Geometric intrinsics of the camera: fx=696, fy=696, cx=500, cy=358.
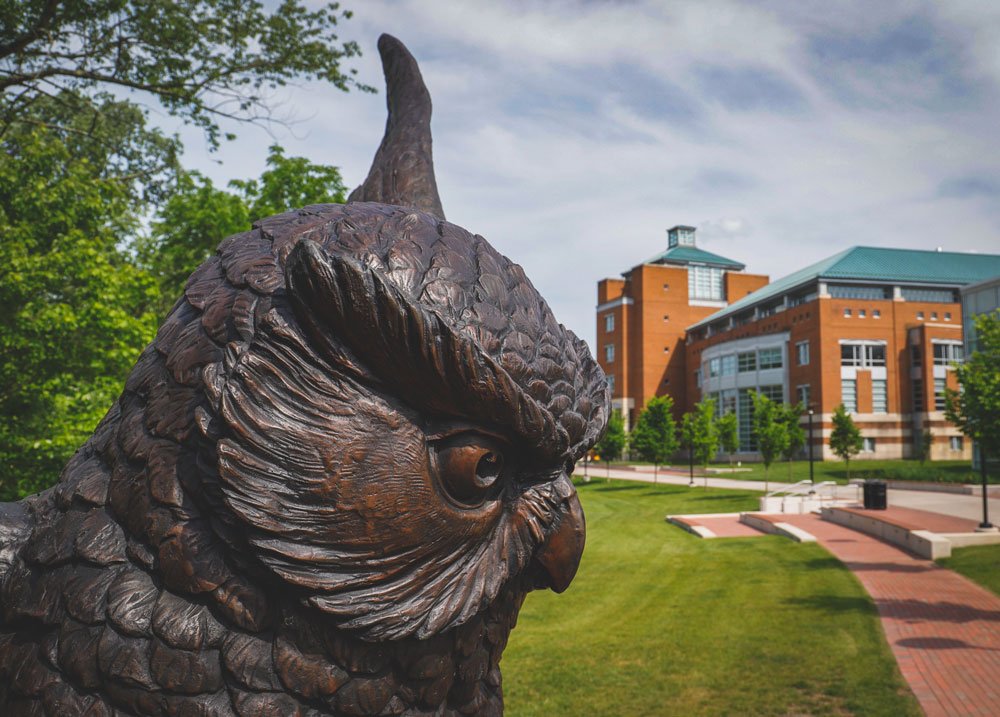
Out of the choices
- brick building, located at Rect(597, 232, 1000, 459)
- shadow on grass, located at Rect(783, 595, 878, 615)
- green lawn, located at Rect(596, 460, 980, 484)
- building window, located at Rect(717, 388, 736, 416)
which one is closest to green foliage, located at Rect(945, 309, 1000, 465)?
shadow on grass, located at Rect(783, 595, 878, 615)

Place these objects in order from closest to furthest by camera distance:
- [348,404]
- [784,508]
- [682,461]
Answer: [348,404], [784,508], [682,461]

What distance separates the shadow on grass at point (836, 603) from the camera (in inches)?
450

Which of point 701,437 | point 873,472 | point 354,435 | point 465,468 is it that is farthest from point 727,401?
point 354,435

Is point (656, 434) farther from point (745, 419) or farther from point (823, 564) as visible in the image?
point (745, 419)

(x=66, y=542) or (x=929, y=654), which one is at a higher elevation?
(x=66, y=542)

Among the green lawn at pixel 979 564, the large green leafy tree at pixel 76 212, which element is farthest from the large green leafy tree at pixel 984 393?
the large green leafy tree at pixel 76 212

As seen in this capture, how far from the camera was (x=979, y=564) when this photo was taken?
14234 mm

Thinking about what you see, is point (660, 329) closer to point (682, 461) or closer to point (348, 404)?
point (682, 461)

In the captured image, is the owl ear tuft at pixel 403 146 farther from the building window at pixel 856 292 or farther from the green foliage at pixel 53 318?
the building window at pixel 856 292

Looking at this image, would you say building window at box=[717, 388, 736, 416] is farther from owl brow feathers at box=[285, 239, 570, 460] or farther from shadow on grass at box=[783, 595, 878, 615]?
owl brow feathers at box=[285, 239, 570, 460]

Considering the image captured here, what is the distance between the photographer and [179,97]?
1143 cm

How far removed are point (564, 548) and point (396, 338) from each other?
0.56 m

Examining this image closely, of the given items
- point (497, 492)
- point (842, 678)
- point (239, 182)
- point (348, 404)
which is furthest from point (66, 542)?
point (239, 182)

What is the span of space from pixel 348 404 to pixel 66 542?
58 centimetres
